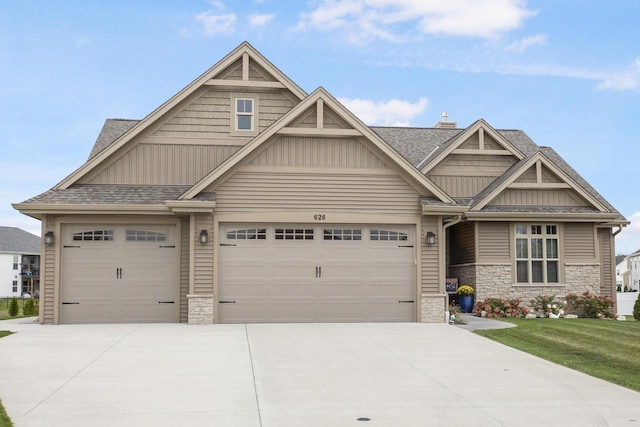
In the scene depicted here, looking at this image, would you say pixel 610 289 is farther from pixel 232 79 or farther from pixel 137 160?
pixel 137 160

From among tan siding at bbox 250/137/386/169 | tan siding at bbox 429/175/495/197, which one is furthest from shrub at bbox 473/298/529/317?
tan siding at bbox 250/137/386/169

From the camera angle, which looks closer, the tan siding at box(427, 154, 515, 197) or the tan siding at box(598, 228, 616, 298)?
the tan siding at box(427, 154, 515, 197)

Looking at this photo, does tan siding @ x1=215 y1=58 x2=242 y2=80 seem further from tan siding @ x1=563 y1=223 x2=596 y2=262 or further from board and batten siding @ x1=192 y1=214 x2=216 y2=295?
tan siding @ x1=563 y1=223 x2=596 y2=262

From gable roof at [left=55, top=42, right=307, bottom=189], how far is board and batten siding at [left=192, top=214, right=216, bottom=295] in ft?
10.0

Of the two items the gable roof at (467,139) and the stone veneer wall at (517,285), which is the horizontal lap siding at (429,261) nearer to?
the stone veneer wall at (517,285)

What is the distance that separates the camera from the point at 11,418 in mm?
7387

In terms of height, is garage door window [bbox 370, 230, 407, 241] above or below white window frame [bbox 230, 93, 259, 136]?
below

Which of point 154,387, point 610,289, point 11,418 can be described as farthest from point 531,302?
point 11,418

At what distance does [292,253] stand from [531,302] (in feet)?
25.1

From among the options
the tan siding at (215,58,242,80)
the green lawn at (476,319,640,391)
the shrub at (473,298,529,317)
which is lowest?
the green lawn at (476,319,640,391)

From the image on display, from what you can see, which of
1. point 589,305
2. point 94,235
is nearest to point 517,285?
point 589,305

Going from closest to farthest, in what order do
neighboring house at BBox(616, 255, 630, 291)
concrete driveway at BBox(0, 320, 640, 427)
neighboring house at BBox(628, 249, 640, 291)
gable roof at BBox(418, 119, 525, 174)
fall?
concrete driveway at BBox(0, 320, 640, 427)
gable roof at BBox(418, 119, 525, 174)
neighboring house at BBox(628, 249, 640, 291)
neighboring house at BBox(616, 255, 630, 291)

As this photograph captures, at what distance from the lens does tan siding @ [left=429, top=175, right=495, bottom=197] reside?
21.7m

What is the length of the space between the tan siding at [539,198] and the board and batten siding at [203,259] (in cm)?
876
